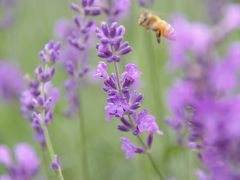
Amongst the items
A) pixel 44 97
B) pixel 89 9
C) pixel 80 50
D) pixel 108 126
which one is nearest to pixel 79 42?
pixel 80 50

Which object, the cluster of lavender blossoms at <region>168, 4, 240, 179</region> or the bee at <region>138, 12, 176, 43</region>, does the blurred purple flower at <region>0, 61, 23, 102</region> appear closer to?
the cluster of lavender blossoms at <region>168, 4, 240, 179</region>

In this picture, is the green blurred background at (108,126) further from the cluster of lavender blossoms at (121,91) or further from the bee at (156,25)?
the cluster of lavender blossoms at (121,91)

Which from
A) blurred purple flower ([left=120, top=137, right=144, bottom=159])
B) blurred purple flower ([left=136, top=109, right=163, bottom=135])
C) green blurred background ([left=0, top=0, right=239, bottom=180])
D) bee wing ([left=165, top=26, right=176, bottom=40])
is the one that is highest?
bee wing ([left=165, top=26, right=176, bottom=40])

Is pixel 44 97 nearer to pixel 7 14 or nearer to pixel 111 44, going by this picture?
pixel 111 44

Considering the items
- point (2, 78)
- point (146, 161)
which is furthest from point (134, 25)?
point (146, 161)

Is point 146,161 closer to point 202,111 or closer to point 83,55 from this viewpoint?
point 83,55

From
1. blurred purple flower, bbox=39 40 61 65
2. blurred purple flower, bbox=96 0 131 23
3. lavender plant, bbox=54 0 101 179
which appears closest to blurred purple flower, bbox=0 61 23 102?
lavender plant, bbox=54 0 101 179
